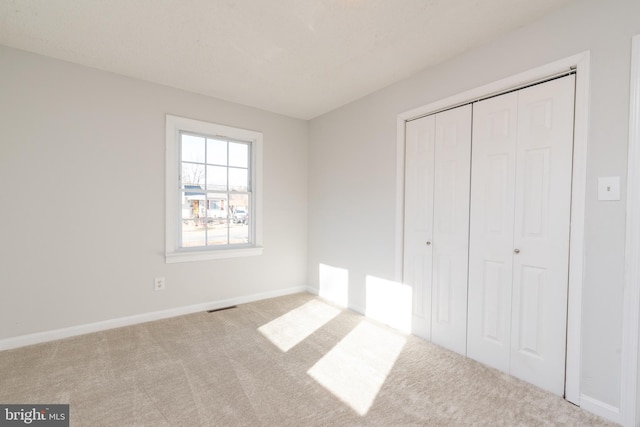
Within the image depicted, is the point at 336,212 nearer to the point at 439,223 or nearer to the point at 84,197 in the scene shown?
the point at 439,223

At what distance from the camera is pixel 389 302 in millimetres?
3125

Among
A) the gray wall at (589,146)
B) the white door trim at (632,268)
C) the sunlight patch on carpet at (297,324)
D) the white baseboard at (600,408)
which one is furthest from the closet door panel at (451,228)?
the sunlight patch on carpet at (297,324)

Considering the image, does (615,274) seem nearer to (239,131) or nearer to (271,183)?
(271,183)

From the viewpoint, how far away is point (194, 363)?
2.31m

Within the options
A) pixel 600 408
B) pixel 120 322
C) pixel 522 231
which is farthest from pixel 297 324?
pixel 600 408

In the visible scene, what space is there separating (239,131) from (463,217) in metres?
2.82

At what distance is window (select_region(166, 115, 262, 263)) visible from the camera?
10.9 ft

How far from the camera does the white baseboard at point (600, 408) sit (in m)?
1.70

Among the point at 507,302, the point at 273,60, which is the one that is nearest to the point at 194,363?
the point at 507,302

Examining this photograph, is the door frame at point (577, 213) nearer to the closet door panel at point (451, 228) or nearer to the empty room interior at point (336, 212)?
the empty room interior at point (336, 212)

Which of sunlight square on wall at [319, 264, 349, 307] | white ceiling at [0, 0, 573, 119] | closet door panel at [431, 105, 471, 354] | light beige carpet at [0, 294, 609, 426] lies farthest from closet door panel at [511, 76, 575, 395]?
sunlight square on wall at [319, 264, 349, 307]

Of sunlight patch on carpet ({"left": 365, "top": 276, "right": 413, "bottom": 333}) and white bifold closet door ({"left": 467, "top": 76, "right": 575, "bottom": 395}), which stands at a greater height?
white bifold closet door ({"left": 467, "top": 76, "right": 575, "bottom": 395})

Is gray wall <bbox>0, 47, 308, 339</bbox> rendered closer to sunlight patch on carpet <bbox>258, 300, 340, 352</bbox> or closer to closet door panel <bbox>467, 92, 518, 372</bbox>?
sunlight patch on carpet <bbox>258, 300, 340, 352</bbox>

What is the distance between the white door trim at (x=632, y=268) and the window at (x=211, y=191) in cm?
346
